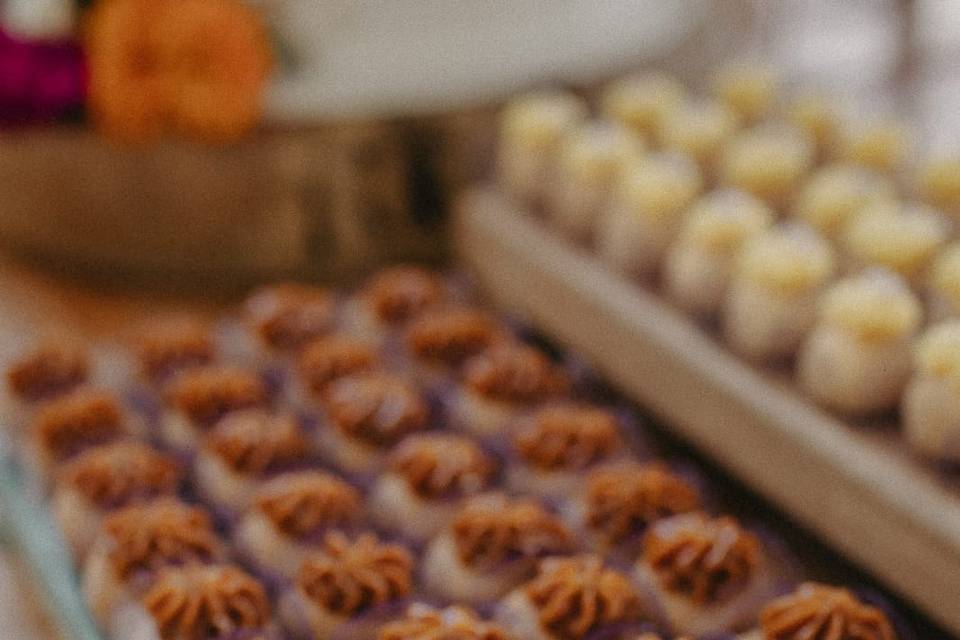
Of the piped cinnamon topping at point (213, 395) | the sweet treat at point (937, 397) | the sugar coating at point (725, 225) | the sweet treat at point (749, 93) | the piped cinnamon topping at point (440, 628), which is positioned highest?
the sweet treat at point (749, 93)

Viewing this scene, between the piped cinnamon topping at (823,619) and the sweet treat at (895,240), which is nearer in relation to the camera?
the piped cinnamon topping at (823,619)

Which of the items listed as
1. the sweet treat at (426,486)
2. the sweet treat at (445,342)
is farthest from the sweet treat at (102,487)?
the sweet treat at (445,342)

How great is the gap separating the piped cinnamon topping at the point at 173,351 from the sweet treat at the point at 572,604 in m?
0.60

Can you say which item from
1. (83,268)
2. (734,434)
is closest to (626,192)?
(734,434)

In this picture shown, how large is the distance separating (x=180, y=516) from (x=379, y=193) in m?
0.81

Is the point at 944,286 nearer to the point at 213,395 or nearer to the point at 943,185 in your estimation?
the point at 943,185

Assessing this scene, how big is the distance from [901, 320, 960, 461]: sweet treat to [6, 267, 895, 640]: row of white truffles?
17 centimetres

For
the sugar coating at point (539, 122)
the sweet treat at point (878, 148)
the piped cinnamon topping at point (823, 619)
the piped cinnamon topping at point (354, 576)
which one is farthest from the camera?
the sugar coating at point (539, 122)

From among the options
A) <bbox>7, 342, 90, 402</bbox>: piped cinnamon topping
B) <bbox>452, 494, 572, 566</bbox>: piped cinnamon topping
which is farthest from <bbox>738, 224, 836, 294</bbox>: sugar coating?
<bbox>7, 342, 90, 402</bbox>: piped cinnamon topping

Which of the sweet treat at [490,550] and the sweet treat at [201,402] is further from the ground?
the sweet treat at [201,402]

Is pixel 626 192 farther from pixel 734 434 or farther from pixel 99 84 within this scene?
pixel 99 84

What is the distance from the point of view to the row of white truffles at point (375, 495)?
1215 millimetres

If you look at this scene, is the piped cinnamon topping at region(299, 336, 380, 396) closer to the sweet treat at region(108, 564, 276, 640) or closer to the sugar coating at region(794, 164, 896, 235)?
the sweet treat at region(108, 564, 276, 640)

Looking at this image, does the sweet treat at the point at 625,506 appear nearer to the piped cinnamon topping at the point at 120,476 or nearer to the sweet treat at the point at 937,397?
the sweet treat at the point at 937,397
